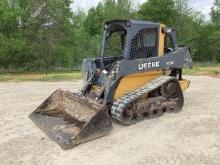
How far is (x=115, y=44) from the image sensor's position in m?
9.68

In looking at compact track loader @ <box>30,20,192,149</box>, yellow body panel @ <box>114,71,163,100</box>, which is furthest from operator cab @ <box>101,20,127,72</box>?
yellow body panel @ <box>114,71,163,100</box>

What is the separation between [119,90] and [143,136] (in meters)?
1.34

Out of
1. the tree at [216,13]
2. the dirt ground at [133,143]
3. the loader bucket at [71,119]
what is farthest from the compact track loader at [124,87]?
the tree at [216,13]

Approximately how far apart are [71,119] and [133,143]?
163 centimetres

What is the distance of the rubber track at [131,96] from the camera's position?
7.34 m

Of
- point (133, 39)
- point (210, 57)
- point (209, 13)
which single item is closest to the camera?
point (133, 39)

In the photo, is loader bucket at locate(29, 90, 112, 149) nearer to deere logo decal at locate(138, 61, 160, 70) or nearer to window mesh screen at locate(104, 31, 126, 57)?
deere logo decal at locate(138, 61, 160, 70)

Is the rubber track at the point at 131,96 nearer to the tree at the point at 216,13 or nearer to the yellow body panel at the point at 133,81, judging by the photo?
the yellow body panel at the point at 133,81

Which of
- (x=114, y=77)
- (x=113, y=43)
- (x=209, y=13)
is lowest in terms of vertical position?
(x=114, y=77)

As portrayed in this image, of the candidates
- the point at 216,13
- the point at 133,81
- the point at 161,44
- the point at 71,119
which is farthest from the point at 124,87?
the point at 216,13

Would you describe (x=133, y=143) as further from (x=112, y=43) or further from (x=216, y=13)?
(x=216, y=13)

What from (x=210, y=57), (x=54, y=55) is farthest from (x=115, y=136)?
(x=210, y=57)

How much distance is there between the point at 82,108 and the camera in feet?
24.6

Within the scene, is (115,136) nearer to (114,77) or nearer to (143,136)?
(143,136)
